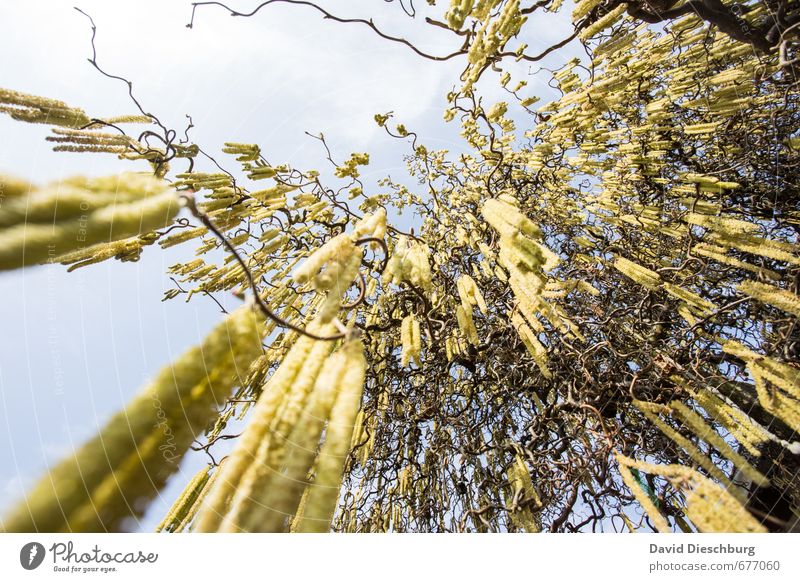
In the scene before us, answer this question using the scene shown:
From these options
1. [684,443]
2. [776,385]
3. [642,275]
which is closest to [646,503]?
[684,443]

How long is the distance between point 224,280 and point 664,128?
2.60 m

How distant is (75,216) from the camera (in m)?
0.77

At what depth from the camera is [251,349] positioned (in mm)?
883

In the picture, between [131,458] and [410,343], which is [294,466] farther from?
[410,343]

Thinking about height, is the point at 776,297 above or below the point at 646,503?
above

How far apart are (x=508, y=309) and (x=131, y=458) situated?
1.86 m

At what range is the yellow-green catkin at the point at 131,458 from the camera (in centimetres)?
64

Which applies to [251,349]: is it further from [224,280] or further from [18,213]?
[224,280]

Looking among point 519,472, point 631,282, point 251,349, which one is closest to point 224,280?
point 251,349

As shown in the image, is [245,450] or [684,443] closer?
[245,450]

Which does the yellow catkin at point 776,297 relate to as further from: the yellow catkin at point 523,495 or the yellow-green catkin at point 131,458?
the yellow-green catkin at point 131,458

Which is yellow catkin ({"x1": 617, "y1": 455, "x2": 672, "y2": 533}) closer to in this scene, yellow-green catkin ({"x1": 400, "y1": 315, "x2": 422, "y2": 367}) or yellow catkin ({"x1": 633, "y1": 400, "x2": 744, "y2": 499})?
yellow catkin ({"x1": 633, "y1": 400, "x2": 744, "y2": 499})

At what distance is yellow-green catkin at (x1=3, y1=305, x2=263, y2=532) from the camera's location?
64 centimetres

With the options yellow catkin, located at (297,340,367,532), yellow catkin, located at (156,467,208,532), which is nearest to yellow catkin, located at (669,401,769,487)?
yellow catkin, located at (297,340,367,532)
